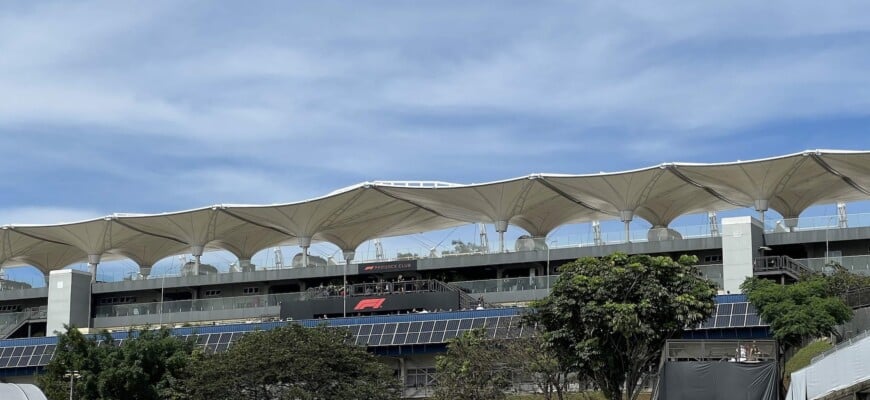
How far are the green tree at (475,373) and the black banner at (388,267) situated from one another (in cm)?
3937

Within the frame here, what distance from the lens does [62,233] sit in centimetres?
11344

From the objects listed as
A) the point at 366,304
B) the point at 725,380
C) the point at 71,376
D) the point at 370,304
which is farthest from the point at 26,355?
the point at 725,380

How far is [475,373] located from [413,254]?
45.0m

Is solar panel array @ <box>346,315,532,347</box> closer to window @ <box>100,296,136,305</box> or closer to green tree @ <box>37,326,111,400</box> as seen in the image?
green tree @ <box>37,326,111,400</box>

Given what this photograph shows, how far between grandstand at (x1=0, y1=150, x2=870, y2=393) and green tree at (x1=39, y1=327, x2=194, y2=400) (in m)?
17.0

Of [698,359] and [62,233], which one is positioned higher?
[62,233]

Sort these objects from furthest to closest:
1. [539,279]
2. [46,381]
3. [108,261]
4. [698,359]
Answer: [108,261]
[539,279]
[46,381]
[698,359]

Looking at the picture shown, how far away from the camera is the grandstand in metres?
86.4

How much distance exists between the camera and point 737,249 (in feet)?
288

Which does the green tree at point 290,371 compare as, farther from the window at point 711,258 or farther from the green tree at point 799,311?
the window at point 711,258

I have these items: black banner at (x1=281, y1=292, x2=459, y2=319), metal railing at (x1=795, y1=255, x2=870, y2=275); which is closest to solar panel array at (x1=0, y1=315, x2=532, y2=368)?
black banner at (x1=281, y1=292, x2=459, y2=319)

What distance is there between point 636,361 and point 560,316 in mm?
3696

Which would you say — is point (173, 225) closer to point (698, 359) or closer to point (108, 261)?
point (108, 261)

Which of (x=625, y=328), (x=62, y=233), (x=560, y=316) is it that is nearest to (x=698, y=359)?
(x=625, y=328)
